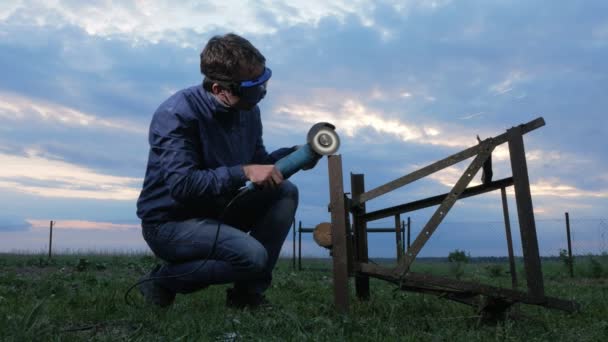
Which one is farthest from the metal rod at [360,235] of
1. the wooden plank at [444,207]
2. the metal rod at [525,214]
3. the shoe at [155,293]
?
the shoe at [155,293]

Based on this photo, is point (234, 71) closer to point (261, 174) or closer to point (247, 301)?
point (261, 174)

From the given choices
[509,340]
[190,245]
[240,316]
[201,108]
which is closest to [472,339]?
[509,340]

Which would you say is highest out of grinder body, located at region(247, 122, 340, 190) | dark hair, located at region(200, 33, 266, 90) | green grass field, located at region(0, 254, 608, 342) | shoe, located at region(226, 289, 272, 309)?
dark hair, located at region(200, 33, 266, 90)

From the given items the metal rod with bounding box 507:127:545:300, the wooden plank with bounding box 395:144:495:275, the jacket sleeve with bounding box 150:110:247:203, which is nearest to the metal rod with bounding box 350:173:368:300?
the wooden plank with bounding box 395:144:495:275

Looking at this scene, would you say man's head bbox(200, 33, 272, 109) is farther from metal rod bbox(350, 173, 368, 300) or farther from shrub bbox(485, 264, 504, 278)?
shrub bbox(485, 264, 504, 278)

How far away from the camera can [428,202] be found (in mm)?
4750

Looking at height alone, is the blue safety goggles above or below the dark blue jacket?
above

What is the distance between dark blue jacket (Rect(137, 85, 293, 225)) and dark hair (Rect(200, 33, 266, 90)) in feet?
0.58

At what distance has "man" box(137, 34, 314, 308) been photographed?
357cm

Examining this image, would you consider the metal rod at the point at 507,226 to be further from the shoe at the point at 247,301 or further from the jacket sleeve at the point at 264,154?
the shoe at the point at 247,301

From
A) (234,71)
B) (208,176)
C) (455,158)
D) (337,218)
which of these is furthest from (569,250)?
(208,176)

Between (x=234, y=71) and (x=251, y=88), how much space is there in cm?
15

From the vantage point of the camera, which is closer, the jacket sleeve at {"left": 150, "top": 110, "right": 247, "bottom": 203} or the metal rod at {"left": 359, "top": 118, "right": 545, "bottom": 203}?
the jacket sleeve at {"left": 150, "top": 110, "right": 247, "bottom": 203}

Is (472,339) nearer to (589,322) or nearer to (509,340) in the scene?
(509,340)
